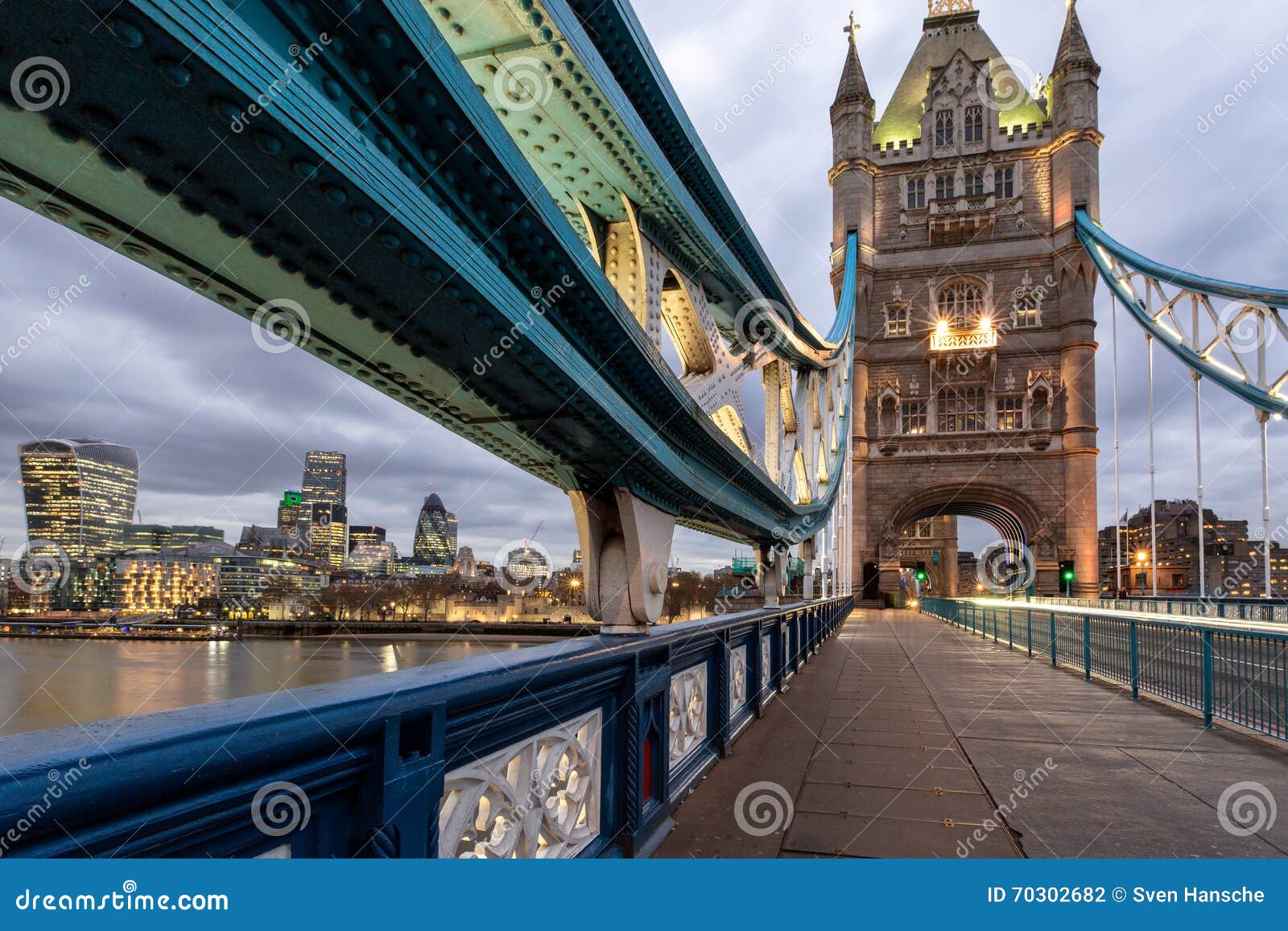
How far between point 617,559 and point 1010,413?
41.3m

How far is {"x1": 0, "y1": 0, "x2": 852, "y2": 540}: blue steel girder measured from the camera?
4.49ft

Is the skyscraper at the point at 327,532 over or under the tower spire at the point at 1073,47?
under

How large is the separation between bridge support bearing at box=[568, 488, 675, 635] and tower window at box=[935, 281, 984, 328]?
41.7 m

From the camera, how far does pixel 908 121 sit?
152 feet

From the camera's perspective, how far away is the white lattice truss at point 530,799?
2.00 metres

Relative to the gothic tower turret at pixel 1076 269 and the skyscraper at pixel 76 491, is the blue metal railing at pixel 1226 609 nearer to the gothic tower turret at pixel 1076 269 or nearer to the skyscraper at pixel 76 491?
the gothic tower turret at pixel 1076 269

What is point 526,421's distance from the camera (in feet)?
12.2

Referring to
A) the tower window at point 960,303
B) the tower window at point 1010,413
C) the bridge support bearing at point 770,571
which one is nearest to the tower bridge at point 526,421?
the bridge support bearing at point 770,571

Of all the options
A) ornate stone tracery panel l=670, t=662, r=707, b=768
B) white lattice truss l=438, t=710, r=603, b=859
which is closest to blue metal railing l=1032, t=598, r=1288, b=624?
ornate stone tracery panel l=670, t=662, r=707, b=768

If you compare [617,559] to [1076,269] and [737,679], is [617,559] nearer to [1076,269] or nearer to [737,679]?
[737,679]

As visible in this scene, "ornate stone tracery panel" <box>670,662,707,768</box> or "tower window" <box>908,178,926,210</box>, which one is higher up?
"tower window" <box>908,178,926,210</box>

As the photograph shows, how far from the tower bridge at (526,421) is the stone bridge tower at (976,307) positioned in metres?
27.9

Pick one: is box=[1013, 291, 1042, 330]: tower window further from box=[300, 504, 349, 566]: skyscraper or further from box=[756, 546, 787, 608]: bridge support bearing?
box=[300, 504, 349, 566]: skyscraper

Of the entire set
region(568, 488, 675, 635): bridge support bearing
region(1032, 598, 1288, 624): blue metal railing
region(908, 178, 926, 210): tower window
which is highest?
region(908, 178, 926, 210): tower window
